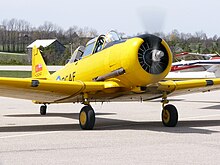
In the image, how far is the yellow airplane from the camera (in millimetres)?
10148

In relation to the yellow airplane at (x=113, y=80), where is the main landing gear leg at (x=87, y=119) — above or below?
below

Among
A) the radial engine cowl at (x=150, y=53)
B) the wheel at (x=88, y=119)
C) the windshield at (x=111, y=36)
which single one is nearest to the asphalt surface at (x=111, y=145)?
the wheel at (x=88, y=119)

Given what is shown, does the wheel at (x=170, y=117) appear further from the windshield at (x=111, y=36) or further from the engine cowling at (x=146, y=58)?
the windshield at (x=111, y=36)

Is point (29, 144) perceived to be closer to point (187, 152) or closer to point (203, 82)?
point (187, 152)

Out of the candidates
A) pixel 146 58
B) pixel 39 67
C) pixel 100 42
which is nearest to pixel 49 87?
pixel 100 42

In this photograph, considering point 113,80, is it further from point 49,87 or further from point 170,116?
point 170,116

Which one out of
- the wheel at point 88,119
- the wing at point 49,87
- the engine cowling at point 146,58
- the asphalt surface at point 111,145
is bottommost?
the asphalt surface at point 111,145

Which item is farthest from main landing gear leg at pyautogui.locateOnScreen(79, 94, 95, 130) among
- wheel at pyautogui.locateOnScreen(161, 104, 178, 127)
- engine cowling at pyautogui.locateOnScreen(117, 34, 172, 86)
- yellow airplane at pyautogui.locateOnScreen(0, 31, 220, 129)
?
wheel at pyautogui.locateOnScreen(161, 104, 178, 127)

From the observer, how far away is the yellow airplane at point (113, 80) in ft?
33.3

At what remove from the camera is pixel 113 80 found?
10.9 m

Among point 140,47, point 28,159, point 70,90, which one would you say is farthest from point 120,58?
point 28,159

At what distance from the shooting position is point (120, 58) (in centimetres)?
1038

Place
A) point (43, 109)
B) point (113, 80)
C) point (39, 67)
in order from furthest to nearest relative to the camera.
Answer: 1. point (39, 67)
2. point (43, 109)
3. point (113, 80)

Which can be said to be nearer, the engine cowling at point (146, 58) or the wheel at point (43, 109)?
the engine cowling at point (146, 58)
